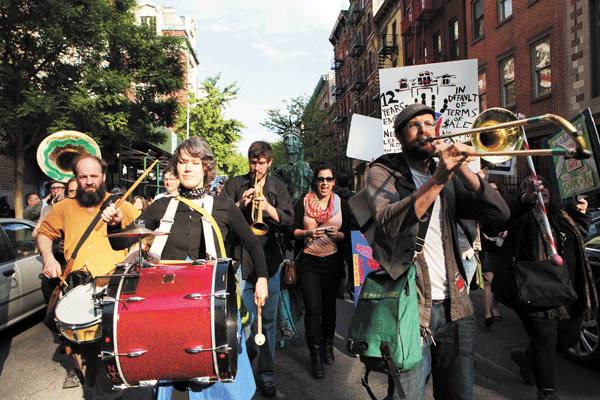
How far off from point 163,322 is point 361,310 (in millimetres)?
963

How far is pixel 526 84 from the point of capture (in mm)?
15719

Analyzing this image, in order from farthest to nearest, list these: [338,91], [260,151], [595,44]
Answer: [338,91] → [595,44] → [260,151]

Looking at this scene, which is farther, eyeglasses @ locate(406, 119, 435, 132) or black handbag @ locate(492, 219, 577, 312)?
black handbag @ locate(492, 219, 577, 312)

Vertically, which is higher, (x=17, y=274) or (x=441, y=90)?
(x=441, y=90)

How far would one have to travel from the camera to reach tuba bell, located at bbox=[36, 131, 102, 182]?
5387 millimetres

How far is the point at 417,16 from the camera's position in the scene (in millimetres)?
24094

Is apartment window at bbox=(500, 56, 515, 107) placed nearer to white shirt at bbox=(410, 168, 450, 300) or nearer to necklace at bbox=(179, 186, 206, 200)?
white shirt at bbox=(410, 168, 450, 300)

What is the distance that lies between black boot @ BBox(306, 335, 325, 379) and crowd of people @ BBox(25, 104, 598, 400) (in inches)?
0.4

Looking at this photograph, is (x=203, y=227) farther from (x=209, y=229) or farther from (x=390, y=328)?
(x=390, y=328)

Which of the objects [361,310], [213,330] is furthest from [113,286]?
[361,310]

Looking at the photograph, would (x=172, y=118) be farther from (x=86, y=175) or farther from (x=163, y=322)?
(x=163, y=322)

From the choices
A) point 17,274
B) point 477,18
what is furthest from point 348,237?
point 477,18

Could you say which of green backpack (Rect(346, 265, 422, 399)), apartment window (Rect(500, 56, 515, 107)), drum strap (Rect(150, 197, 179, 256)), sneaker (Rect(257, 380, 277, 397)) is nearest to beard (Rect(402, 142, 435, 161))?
green backpack (Rect(346, 265, 422, 399))

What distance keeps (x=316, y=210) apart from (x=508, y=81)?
15019mm
